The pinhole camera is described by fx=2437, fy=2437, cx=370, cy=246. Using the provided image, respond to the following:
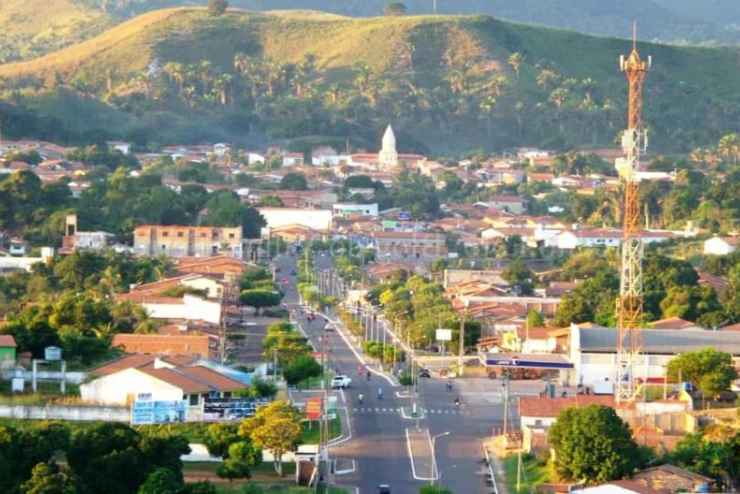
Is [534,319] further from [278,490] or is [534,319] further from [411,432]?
[278,490]

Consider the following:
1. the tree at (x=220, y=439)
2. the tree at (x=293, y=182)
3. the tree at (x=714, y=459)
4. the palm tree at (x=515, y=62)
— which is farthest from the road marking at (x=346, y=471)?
the palm tree at (x=515, y=62)

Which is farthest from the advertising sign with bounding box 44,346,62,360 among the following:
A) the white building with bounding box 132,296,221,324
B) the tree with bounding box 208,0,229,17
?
the tree with bounding box 208,0,229,17

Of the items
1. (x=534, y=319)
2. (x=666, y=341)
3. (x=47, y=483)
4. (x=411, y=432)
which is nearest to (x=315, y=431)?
(x=411, y=432)

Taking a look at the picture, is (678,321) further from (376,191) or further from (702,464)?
(376,191)

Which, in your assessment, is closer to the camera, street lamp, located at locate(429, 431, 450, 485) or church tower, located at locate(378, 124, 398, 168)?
street lamp, located at locate(429, 431, 450, 485)

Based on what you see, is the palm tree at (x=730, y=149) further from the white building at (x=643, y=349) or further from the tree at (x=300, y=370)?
the tree at (x=300, y=370)

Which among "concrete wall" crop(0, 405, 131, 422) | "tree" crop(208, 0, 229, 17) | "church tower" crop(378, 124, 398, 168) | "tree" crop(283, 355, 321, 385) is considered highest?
"tree" crop(208, 0, 229, 17)

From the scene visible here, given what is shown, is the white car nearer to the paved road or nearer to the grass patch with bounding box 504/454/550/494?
the paved road
